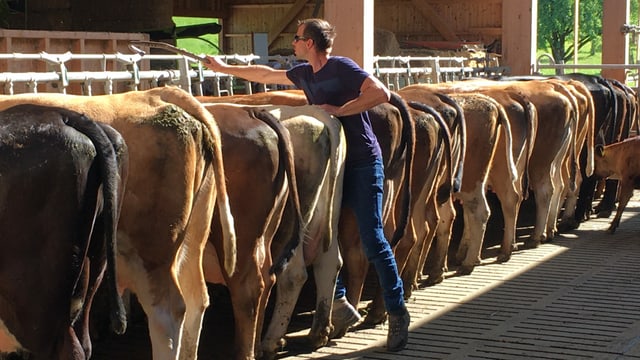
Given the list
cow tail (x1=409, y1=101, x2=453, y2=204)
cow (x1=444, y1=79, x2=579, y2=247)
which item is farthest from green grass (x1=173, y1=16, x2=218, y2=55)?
cow tail (x1=409, y1=101, x2=453, y2=204)

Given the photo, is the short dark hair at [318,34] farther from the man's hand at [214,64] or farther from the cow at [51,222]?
the cow at [51,222]

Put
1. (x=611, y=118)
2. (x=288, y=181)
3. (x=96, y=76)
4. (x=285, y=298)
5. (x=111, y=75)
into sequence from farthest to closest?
(x=611, y=118) < (x=111, y=75) < (x=96, y=76) < (x=285, y=298) < (x=288, y=181)

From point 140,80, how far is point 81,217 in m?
3.99

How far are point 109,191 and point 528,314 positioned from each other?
176 inches

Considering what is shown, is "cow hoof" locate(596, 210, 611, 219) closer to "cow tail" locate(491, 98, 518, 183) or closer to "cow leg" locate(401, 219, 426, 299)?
"cow tail" locate(491, 98, 518, 183)

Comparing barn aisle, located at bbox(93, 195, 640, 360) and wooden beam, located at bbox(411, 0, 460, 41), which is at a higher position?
wooden beam, located at bbox(411, 0, 460, 41)

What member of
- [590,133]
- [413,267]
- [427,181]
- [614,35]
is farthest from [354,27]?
[614,35]

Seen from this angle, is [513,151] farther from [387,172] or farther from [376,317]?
[376,317]

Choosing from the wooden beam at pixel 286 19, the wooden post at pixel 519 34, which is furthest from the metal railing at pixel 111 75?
the wooden beam at pixel 286 19

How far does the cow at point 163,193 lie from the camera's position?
5.53 m

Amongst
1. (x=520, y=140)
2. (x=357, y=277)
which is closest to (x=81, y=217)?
(x=357, y=277)

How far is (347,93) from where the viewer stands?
7.38m

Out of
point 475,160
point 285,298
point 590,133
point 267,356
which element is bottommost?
point 267,356

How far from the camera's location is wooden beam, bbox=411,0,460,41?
2594cm
